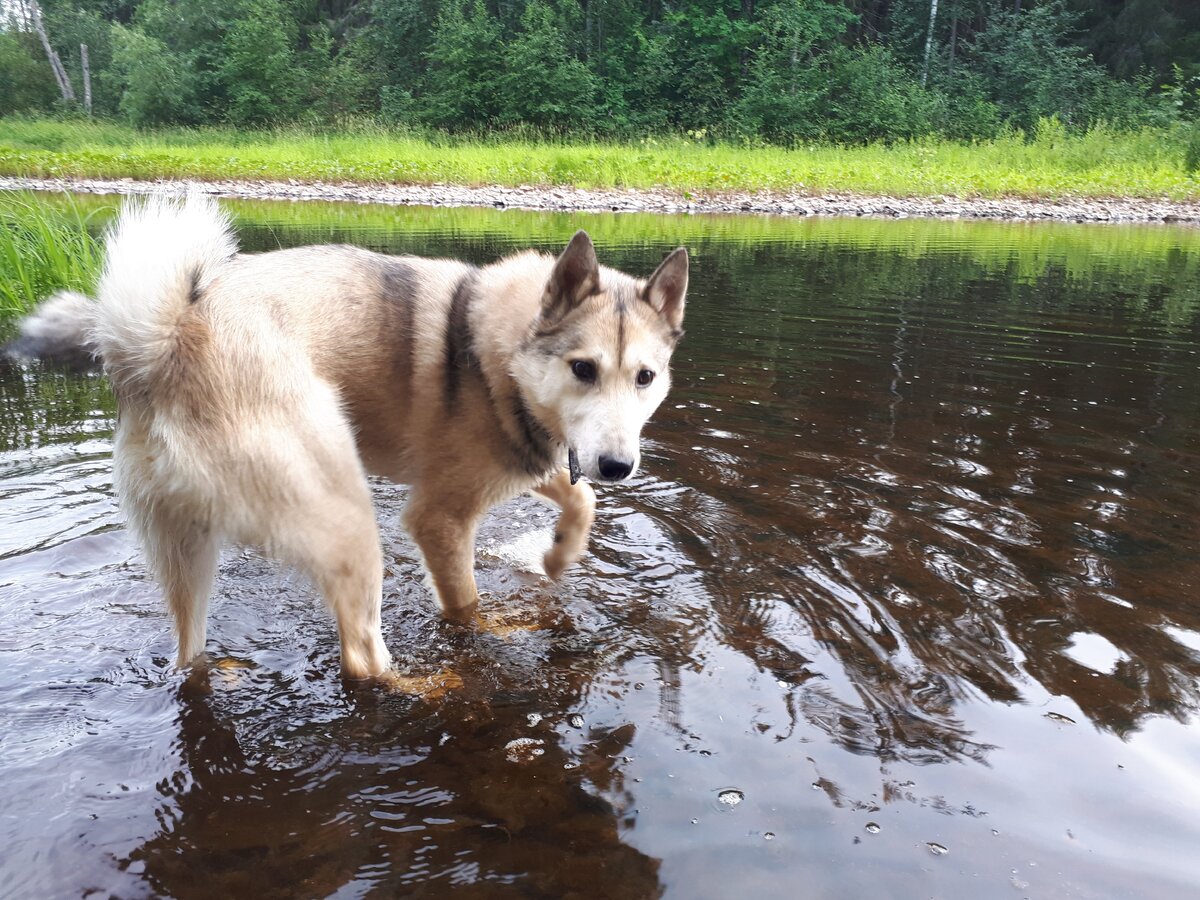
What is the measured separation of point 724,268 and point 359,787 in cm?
1148

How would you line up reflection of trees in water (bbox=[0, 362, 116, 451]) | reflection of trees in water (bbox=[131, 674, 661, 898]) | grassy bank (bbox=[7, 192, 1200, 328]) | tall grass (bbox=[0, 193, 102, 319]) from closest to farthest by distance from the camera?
reflection of trees in water (bbox=[131, 674, 661, 898]) → reflection of trees in water (bbox=[0, 362, 116, 451]) → tall grass (bbox=[0, 193, 102, 319]) → grassy bank (bbox=[7, 192, 1200, 328])

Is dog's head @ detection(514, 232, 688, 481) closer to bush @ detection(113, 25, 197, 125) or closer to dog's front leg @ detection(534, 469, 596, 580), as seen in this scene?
dog's front leg @ detection(534, 469, 596, 580)

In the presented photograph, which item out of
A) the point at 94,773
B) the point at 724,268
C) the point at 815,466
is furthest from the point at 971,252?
the point at 94,773

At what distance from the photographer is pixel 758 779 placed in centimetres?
263

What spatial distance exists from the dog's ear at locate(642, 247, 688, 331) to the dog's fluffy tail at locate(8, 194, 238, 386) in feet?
5.84

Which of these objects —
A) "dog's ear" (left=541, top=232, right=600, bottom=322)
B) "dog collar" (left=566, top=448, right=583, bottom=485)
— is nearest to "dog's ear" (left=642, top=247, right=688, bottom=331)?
"dog's ear" (left=541, top=232, right=600, bottom=322)

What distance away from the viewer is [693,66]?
116 ft

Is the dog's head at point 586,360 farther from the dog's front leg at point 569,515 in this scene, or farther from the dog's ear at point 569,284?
the dog's front leg at point 569,515

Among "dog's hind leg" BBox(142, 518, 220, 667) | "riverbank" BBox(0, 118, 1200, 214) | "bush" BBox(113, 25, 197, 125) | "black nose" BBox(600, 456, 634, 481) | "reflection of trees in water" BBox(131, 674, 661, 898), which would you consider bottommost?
"reflection of trees in water" BBox(131, 674, 661, 898)

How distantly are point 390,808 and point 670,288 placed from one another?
2.42m

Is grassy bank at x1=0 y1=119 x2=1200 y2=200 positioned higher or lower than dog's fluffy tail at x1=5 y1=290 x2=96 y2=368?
higher

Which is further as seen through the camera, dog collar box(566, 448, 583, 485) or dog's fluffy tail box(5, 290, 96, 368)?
dog collar box(566, 448, 583, 485)

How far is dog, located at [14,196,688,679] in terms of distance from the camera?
271 centimetres

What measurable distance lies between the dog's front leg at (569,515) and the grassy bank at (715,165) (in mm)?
20178
